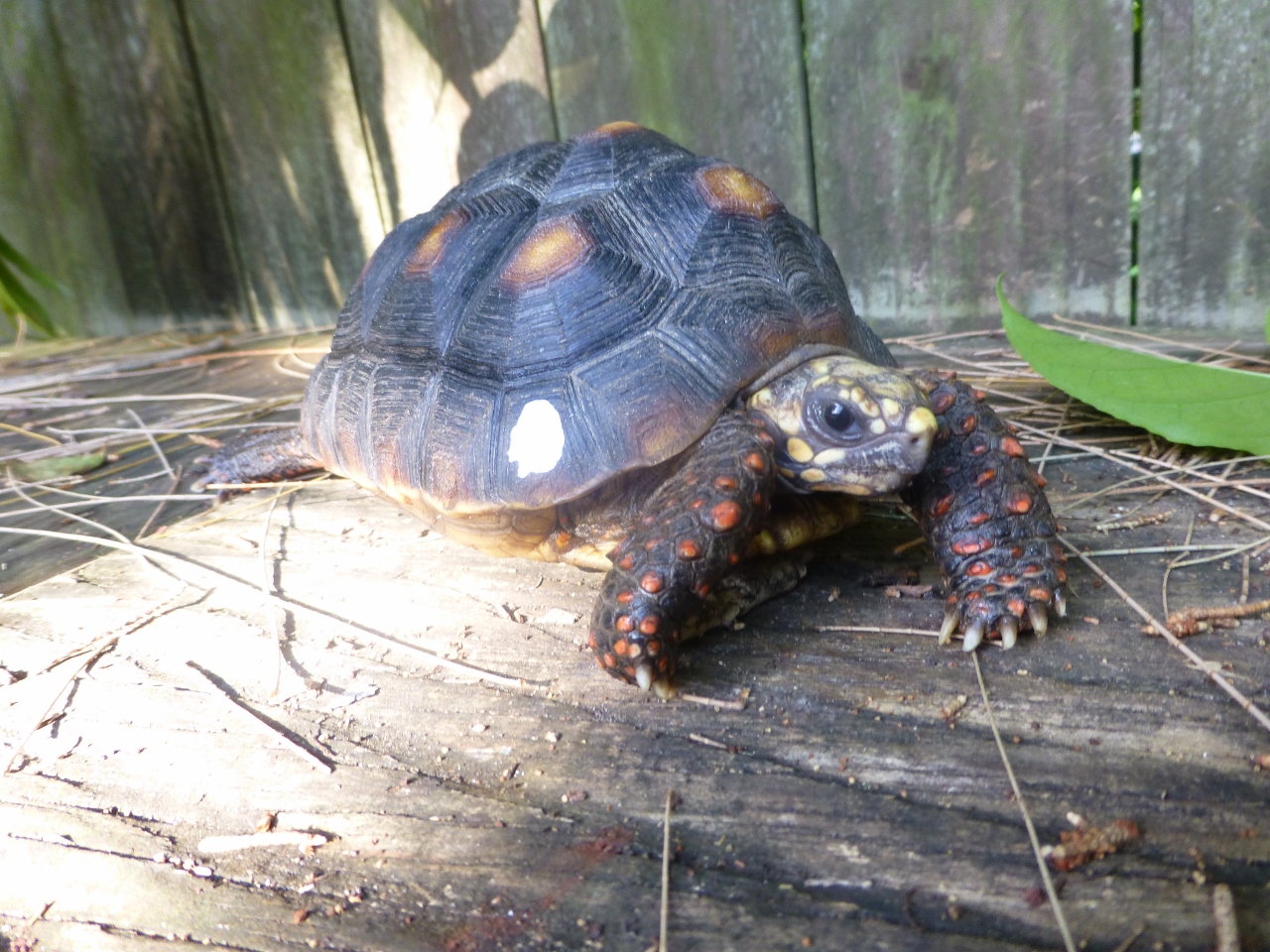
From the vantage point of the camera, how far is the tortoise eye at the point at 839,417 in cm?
153

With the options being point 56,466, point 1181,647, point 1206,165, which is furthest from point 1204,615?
point 56,466

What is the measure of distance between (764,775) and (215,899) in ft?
2.28

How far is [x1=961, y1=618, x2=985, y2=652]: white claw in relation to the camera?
1.40 metres

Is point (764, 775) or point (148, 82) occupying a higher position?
point (148, 82)

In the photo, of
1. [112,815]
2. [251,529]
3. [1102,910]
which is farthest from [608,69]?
[1102,910]

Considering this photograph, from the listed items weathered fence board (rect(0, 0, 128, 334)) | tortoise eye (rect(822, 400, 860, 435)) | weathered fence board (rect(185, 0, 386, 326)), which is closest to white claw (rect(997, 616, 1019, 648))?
tortoise eye (rect(822, 400, 860, 435))

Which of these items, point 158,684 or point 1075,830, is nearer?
point 1075,830

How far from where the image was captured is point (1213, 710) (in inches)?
47.3

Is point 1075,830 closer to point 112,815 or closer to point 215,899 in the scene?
point 215,899

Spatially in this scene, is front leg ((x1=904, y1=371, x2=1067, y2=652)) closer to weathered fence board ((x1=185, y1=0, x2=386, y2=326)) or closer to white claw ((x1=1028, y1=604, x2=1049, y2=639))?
white claw ((x1=1028, y1=604, x2=1049, y2=639))

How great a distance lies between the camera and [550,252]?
5.56 feet

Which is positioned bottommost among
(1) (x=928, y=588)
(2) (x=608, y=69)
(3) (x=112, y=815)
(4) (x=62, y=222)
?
(1) (x=928, y=588)

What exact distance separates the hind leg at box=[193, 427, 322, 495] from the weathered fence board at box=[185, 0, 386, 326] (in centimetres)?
193

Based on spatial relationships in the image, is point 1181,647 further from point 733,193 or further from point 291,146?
point 291,146
